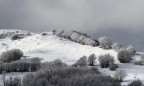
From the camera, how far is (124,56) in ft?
587

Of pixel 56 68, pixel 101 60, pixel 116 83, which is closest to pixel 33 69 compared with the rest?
pixel 56 68

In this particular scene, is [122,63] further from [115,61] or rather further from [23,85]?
[23,85]

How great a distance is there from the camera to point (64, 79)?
13650 centimetres

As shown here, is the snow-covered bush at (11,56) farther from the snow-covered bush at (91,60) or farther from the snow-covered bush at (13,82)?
the snow-covered bush at (13,82)

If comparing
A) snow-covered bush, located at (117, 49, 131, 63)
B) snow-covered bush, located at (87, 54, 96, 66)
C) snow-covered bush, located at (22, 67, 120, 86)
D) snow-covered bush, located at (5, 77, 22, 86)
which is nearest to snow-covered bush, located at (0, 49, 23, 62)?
snow-covered bush, located at (87, 54, 96, 66)

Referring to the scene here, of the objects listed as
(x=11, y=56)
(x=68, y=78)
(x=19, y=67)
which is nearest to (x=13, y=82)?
(x=68, y=78)

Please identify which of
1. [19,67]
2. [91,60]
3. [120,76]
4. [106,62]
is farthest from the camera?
[91,60]

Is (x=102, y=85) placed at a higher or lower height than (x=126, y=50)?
lower

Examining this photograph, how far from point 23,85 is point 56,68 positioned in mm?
24551

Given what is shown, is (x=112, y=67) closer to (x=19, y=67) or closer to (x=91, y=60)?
(x=91, y=60)

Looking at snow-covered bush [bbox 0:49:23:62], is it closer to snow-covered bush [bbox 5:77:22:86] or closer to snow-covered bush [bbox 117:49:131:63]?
snow-covered bush [bbox 117:49:131:63]

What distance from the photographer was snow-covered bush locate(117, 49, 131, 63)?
180 meters

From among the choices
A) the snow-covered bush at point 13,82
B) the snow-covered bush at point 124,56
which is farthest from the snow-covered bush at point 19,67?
the snow-covered bush at point 124,56

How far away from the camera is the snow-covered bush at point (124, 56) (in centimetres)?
17975
